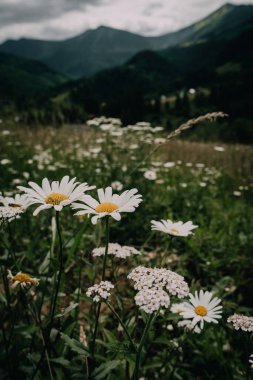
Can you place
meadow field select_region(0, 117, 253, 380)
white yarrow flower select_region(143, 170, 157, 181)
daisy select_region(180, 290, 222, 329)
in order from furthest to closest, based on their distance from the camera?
white yarrow flower select_region(143, 170, 157, 181)
daisy select_region(180, 290, 222, 329)
meadow field select_region(0, 117, 253, 380)

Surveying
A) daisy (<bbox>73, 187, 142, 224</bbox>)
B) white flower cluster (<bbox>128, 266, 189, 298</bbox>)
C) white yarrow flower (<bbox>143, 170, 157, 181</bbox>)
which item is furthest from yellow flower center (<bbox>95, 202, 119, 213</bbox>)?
white yarrow flower (<bbox>143, 170, 157, 181</bbox>)

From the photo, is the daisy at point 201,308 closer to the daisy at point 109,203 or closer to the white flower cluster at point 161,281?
the white flower cluster at point 161,281

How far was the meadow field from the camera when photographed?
1.71 m

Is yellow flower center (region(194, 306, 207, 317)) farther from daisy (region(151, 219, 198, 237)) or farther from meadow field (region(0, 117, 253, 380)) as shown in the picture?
daisy (region(151, 219, 198, 237))

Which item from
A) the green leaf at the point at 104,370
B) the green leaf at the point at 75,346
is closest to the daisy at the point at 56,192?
the green leaf at the point at 75,346

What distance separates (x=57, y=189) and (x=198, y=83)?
6049 inches

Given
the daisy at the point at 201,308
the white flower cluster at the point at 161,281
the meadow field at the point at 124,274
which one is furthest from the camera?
the daisy at the point at 201,308

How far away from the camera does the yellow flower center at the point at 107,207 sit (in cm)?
166

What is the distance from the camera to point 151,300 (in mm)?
1398

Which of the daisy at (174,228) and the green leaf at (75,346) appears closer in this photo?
the green leaf at (75,346)

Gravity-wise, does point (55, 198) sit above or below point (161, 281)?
above

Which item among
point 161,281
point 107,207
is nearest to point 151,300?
point 161,281

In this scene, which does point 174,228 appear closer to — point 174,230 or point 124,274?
point 174,230

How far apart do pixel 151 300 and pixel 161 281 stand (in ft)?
0.67
